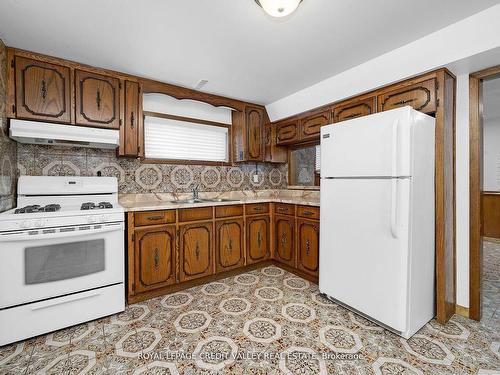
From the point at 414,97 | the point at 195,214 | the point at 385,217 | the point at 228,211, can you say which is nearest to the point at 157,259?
the point at 195,214

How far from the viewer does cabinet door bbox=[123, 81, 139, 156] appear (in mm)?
2533

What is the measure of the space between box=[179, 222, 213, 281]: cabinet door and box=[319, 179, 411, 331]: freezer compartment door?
1200 mm

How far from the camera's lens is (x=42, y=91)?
2.16m

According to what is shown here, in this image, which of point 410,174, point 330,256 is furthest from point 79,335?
point 410,174

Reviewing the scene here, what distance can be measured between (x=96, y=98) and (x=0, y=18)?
2.56ft

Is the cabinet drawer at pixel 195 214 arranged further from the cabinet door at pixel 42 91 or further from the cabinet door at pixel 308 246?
the cabinet door at pixel 42 91

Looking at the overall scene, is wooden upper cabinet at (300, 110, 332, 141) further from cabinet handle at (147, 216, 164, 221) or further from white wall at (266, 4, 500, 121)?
cabinet handle at (147, 216, 164, 221)

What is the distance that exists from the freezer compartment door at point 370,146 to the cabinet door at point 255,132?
1320 millimetres

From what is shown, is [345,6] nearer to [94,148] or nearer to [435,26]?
[435,26]

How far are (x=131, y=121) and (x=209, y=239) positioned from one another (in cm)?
149

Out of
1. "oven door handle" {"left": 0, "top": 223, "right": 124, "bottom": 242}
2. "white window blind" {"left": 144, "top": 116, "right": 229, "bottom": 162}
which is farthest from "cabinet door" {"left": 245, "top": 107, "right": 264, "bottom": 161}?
"oven door handle" {"left": 0, "top": 223, "right": 124, "bottom": 242}

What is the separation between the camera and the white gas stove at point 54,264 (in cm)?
173

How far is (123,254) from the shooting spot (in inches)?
84.6

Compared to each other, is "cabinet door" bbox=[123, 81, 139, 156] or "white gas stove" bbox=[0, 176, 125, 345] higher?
"cabinet door" bbox=[123, 81, 139, 156]
